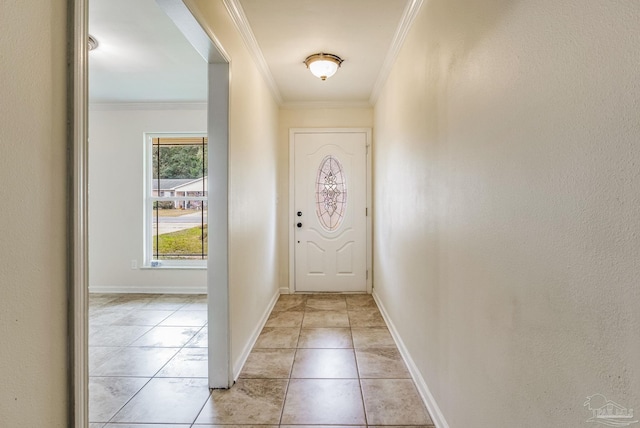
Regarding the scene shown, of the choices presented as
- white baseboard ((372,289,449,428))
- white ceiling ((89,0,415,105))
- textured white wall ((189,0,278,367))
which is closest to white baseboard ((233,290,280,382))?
textured white wall ((189,0,278,367))

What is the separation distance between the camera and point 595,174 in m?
0.72

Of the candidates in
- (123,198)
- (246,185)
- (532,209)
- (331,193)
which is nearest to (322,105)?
(331,193)

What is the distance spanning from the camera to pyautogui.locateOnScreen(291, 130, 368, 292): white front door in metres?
4.26

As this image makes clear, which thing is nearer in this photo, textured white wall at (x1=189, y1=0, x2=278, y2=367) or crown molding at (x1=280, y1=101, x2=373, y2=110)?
textured white wall at (x1=189, y1=0, x2=278, y2=367)

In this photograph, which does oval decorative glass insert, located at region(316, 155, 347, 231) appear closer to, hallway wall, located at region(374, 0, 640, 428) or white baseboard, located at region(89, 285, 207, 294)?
white baseboard, located at region(89, 285, 207, 294)

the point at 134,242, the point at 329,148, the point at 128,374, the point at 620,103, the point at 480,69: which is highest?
the point at 329,148

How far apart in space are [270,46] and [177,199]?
2532 millimetres

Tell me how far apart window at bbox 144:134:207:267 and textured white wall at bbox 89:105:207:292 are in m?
0.13

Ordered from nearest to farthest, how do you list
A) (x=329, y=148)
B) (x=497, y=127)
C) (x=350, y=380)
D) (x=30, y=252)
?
(x=30, y=252) < (x=497, y=127) < (x=350, y=380) < (x=329, y=148)

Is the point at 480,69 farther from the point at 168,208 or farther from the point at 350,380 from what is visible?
the point at 168,208

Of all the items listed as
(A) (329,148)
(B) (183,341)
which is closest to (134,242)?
(B) (183,341)

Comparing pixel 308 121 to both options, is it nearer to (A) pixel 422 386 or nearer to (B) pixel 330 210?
(B) pixel 330 210

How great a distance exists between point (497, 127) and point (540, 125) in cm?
23

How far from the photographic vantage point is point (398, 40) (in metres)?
2.54
